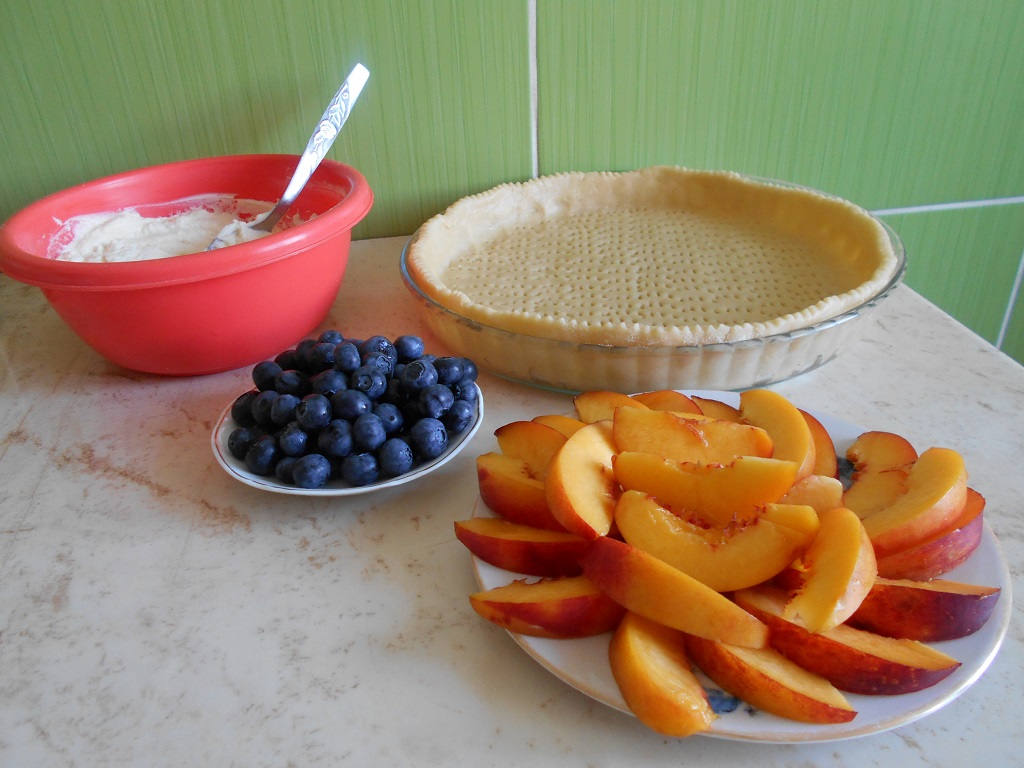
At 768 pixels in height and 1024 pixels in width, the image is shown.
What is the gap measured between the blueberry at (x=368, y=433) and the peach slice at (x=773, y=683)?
30 centimetres

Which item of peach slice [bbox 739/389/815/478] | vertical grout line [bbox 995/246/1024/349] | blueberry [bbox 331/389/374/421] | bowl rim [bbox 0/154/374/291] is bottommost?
vertical grout line [bbox 995/246/1024/349]

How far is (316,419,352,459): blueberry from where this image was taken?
60cm

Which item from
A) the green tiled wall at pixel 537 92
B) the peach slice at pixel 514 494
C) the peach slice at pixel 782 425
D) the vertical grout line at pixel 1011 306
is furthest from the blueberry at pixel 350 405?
the vertical grout line at pixel 1011 306

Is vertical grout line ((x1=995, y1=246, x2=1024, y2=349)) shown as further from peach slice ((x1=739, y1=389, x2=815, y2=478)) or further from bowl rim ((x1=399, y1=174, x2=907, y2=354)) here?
peach slice ((x1=739, y1=389, x2=815, y2=478))

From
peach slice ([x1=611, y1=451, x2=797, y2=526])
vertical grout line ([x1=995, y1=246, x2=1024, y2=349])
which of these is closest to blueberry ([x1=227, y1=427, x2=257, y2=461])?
peach slice ([x1=611, y1=451, x2=797, y2=526])

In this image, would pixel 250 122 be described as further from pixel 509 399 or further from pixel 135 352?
pixel 509 399

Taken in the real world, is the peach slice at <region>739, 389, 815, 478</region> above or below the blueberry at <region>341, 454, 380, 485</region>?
above

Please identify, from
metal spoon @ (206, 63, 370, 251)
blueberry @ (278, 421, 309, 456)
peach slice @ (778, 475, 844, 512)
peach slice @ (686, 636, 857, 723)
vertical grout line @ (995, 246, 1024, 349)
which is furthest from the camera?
vertical grout line @ (995, 246, 1024, 349)

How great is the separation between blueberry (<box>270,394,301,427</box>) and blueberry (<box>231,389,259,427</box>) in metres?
0.04

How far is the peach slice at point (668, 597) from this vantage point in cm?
42

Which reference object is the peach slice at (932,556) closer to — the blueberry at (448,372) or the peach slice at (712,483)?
the peach slice at (712,483)

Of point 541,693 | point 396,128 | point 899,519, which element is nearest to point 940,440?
point 899,519

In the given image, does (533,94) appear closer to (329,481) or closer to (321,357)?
(321,357)

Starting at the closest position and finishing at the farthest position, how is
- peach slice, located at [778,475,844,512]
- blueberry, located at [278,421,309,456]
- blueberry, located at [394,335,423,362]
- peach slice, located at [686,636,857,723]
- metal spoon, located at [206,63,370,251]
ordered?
peach slice, located at [686,636,857,723] < peach slice, located at [778,475,844,512] < blueberry, located at [278,421,309,456] < blueberry, located at [394,335,423,362] < metal spoon, located at [206,63,370,251]
